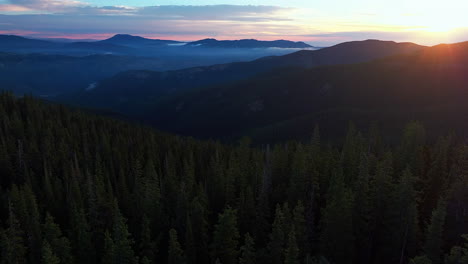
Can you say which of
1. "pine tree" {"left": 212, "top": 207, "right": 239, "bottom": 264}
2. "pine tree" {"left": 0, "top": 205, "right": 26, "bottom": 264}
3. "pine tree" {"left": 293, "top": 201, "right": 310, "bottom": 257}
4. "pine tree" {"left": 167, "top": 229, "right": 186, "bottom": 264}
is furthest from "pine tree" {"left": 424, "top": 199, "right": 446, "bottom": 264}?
"pine tree" {"left": 0, "top": 205, "right": 26, "bottom": 264}

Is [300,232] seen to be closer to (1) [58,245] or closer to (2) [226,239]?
(2) [226,239]

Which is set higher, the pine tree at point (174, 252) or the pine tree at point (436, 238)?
the pine tree at point (436, 238)

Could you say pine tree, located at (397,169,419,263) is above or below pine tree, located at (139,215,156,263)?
above

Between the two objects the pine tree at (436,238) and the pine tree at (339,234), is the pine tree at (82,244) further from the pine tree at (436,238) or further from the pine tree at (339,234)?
the pine tree at (436,238)

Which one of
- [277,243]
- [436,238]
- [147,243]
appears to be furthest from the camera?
[147,243]

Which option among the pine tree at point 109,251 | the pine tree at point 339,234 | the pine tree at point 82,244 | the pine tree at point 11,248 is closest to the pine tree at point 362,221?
the pine tree at point 339,234

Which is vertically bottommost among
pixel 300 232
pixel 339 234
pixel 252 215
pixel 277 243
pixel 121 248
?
pixel 252 215

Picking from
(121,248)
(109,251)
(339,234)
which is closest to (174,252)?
(121,248)

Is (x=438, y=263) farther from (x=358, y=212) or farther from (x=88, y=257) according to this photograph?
(x=88, y=257)

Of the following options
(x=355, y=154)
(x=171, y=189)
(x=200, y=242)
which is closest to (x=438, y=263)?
(x=200, y=242)

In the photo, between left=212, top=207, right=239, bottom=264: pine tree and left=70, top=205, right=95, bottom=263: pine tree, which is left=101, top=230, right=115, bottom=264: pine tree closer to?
left=70, top=205, right=95, bottom=263: pine tree

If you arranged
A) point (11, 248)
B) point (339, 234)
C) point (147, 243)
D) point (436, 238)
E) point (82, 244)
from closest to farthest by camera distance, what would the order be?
point (436, 238) → point (11, 248) → point (339, 234) → point (82, 244) → point (147, 243)

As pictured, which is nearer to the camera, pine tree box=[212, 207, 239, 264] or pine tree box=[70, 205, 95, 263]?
pine tree box=[212, 207, 239, 264]
